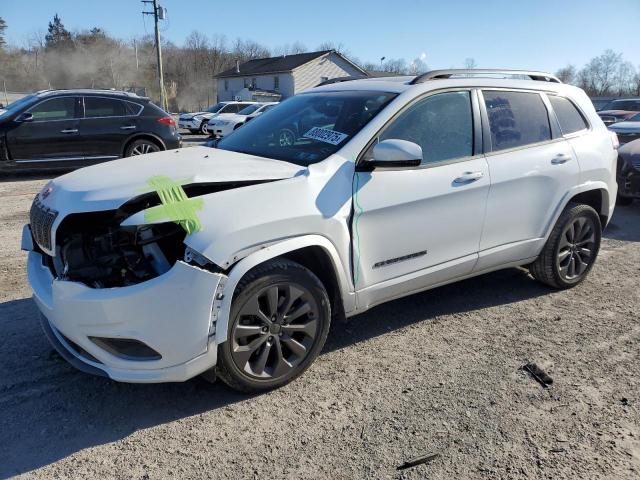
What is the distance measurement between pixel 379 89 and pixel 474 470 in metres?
2.56

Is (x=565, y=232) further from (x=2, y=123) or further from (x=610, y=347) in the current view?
(x=2, y=123)

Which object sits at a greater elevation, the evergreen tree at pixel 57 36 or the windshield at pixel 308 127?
the evergreen tree at pixel 57 36

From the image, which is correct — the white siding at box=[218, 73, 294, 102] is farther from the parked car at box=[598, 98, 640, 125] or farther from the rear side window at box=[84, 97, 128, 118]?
the rear side window at box=[84, 97, 128, 118]

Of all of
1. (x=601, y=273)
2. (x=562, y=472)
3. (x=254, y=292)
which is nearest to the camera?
(x=562, y=472)

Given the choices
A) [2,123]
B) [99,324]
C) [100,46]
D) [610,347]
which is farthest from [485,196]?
[100,46]

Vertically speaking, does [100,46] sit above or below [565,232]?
above

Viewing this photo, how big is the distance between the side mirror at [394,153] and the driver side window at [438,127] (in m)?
0.20

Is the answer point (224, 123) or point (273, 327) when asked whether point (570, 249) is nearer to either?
point (273, 327)

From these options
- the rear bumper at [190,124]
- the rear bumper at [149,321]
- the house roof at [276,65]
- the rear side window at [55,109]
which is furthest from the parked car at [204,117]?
the house roof at [276,65]

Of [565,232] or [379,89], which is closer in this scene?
[379,89]

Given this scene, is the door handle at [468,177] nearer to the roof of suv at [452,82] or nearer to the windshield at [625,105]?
the roof of suv at [452,82]

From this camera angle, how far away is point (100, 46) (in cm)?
7775

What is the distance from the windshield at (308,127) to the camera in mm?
3404

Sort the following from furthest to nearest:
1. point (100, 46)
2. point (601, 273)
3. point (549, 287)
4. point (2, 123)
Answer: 1. point (100, 46)
2. point (2, 123)
3. point (601, 273)
4. point (549, 287)
